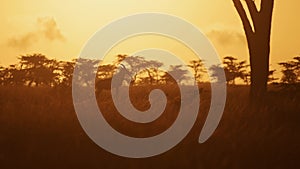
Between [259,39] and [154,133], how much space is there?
13.9 ft

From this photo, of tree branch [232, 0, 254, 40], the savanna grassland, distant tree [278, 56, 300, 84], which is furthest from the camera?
distant tree [278, 56, 300, 84]

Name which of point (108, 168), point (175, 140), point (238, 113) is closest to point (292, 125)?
point (238, 113)

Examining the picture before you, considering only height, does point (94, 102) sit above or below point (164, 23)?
below

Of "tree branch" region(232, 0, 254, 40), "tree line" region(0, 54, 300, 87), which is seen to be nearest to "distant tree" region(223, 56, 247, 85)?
"tree line" region(0, 54, 300, 87)

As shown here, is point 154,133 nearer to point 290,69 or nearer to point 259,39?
point 259,39

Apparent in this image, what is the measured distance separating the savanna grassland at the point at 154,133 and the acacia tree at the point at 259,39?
0.94 m

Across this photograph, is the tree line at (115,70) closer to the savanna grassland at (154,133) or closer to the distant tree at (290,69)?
the distant tree at (290,69)

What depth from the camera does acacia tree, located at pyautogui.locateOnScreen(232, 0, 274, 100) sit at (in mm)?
11672

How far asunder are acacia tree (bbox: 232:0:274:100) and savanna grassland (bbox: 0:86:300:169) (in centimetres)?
94

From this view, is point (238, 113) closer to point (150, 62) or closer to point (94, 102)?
point (94, 102)

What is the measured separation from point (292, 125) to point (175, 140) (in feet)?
7.37

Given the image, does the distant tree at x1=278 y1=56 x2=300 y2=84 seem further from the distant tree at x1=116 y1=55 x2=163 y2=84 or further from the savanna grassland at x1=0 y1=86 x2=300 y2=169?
the savanna grassland at x1=0 y1=86 x2=300 y2=169

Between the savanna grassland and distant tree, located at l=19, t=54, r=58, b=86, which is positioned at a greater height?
distant tree, located at l=19, t=54, r=58, b=86

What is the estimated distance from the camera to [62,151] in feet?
24.4
